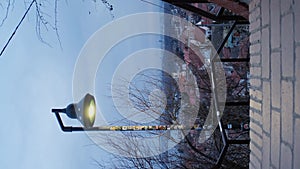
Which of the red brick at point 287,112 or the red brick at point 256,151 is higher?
the red brick at point 287,112

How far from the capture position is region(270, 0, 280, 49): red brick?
5.26ft

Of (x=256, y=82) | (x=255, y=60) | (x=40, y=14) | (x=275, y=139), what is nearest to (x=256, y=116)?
(x=256, y=82)

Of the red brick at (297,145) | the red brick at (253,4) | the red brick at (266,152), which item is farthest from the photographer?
Result: the red brick at (253,4)

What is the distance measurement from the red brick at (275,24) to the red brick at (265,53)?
0.40 feet

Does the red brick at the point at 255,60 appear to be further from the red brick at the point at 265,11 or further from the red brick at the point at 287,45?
the red brick at the point at 287,45

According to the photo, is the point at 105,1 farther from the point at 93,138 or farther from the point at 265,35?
the point at 93,138

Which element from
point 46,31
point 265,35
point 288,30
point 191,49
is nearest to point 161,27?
point 191,49

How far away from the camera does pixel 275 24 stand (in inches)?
65.7

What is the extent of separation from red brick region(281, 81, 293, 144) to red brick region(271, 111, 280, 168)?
0.30 ft

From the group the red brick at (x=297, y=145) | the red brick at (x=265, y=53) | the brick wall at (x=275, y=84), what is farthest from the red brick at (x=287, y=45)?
the red brick at (x=265, y=53)

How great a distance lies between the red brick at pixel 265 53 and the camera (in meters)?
1.83

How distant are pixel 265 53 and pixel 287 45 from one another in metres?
0.48

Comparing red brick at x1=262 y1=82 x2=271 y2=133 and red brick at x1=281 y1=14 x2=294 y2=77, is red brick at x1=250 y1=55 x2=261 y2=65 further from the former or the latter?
red brick at x1=281 y1=14 x2=294 y2=77

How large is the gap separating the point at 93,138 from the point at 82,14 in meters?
1.92
